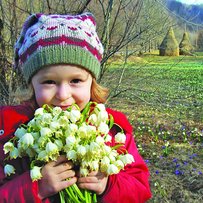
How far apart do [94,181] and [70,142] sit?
265mm

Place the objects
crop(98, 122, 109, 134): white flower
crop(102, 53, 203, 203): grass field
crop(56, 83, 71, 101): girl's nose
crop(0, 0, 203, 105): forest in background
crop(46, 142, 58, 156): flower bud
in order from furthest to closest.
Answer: crop(102, 53, 203, 203): grass field → crop(0, 0, 203, 105): forest in background → crop(56, 83, 71, 101): girl's nose → crop(98, 122, 109, 134): white flower → crop(46, 142, 58, 156): flower bud

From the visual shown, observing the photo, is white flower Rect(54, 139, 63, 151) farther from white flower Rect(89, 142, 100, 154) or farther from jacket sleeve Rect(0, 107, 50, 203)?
jacket sleeve Rect(0, 107, 50, 203)

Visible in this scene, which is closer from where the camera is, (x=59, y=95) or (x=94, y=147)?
(x=94, y=147)

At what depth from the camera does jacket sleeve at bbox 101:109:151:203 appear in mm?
1691

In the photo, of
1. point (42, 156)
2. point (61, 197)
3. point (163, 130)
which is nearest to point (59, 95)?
point (42, 156)

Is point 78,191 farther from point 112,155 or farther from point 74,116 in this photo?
point 74,116

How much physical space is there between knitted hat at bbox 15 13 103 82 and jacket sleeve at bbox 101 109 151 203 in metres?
0.39

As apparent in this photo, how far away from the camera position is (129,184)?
1.76 metres

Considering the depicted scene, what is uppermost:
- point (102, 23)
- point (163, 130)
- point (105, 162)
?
point (102, 23)

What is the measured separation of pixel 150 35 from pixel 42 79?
8.02 ft

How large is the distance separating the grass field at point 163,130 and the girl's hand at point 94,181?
90.0 inches

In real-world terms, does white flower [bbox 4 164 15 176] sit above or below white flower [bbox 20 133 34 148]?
below

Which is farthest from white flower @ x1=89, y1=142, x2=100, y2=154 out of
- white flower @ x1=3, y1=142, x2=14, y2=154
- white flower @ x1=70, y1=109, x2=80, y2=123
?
white flower @ x1=3, y1=142, x2=14, y2=154

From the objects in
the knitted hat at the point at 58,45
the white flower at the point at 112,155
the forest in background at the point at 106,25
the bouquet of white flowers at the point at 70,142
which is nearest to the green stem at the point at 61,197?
the bouquet of white flowers at the point at 70,142
